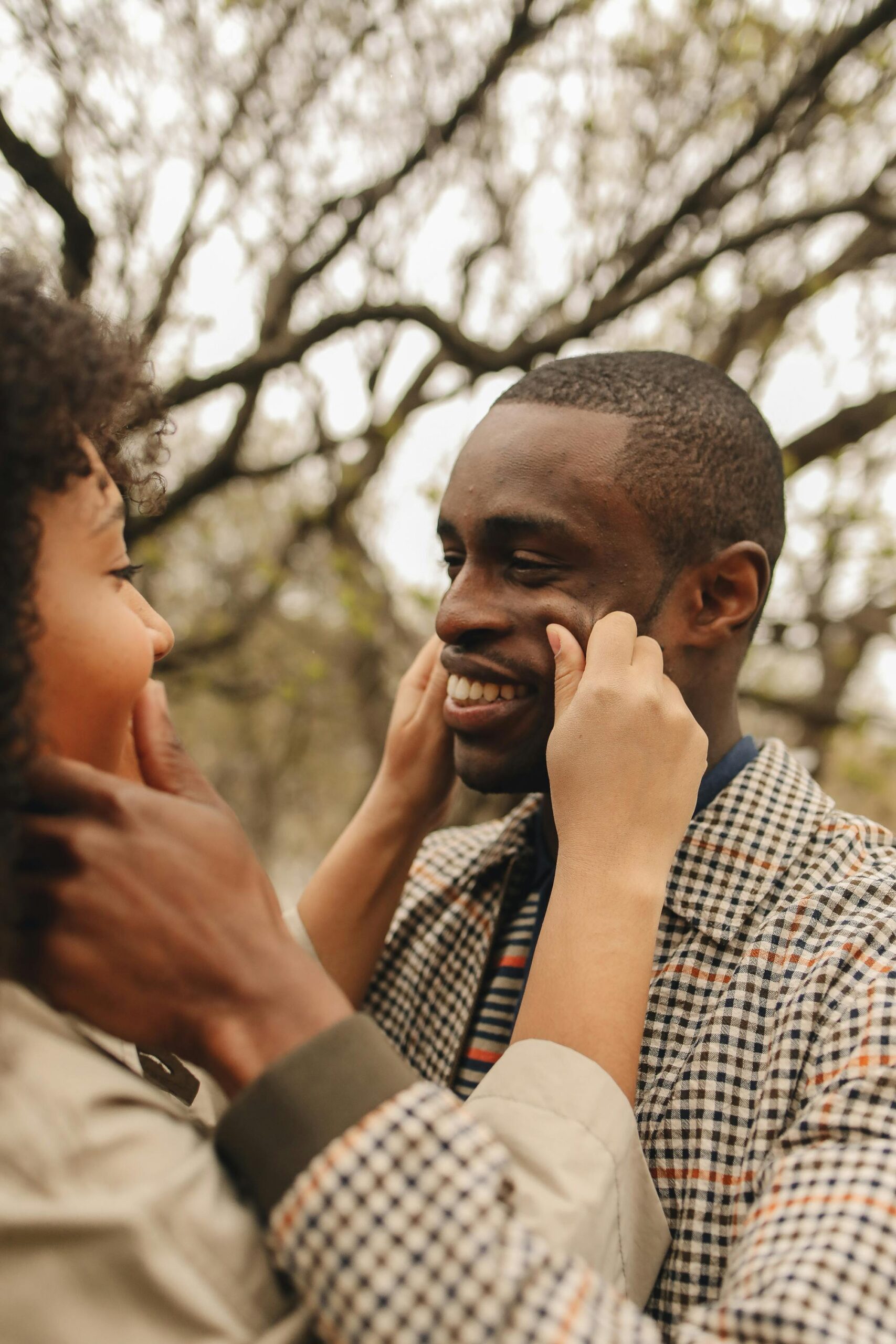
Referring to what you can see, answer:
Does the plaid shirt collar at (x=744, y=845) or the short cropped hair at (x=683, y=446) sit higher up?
the short cropped hair at (x=683, y=446)

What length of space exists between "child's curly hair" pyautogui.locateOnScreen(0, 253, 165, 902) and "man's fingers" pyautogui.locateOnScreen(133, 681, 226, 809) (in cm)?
20

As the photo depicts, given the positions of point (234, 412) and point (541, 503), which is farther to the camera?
point (234, 412)

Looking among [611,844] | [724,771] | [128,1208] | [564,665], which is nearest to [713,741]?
[724,771]

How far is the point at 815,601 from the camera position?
244 inches

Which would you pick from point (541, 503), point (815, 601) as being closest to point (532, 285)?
point (815, 601)

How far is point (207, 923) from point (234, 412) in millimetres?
4182

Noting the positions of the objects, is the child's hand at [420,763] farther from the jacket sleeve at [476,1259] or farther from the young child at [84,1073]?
the jacket sleeve at [476,1259]

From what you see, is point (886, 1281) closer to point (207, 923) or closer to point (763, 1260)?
point (763, 1260)

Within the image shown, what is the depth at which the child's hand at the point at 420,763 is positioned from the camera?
2.42 meters

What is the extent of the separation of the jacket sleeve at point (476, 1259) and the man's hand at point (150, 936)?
160 mm

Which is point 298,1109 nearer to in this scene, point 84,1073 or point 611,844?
point 84,1073

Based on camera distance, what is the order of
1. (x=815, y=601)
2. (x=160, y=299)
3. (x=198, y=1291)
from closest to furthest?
(x=198, y=1291) < (x=160, y=299) < (x=815, y=601)

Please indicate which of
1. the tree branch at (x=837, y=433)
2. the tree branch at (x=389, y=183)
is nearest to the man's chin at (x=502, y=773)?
the tree branch at (x=837, y=433)

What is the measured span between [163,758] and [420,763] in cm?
116
